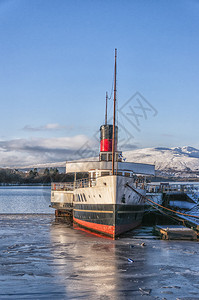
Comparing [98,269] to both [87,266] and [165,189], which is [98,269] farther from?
[165,189]

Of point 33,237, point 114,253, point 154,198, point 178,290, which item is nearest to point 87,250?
point 114,253

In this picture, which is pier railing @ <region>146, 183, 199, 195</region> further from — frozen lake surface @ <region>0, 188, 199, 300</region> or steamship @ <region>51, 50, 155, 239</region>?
frozen lake surface @ <region>0, 188, 199, 300</region>

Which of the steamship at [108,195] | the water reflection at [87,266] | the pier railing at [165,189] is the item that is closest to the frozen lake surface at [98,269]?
the water reflection at [87,266]

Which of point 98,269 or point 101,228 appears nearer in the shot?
Answer: point 98,269

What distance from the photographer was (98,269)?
1922 centimetres

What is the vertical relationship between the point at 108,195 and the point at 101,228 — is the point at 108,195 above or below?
above

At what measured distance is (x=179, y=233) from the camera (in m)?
31.1

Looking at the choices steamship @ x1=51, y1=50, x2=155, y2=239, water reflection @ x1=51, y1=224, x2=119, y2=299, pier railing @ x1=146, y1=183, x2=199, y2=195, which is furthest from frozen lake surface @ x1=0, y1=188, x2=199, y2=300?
pier railing @ x1=146, y1=183, x2=199, y2=195

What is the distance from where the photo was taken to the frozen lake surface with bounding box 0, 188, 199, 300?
15165 mm

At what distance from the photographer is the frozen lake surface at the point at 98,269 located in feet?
49.8

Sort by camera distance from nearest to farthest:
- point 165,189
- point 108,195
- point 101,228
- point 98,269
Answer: point 98,269
point 108,195
point 101,228
point 165,189

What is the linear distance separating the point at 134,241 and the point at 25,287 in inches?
587

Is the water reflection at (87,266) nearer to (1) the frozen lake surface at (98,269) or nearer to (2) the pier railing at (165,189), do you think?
(1) the frozen lake surface at (98,269)

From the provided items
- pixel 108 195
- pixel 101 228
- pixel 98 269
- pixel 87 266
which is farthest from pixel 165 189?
pixel 98 269
